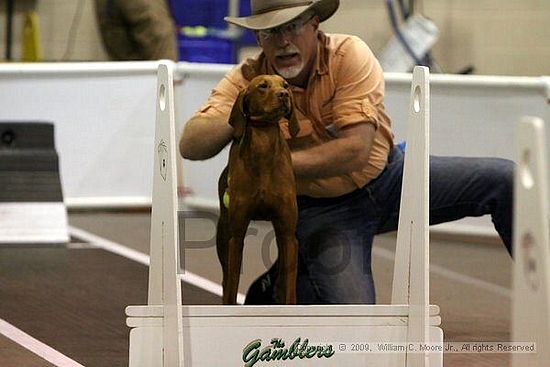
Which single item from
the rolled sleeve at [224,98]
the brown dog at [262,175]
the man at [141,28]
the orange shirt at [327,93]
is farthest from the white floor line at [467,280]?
the man at [141,28]

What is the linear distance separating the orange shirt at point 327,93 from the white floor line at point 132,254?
130 centimetres

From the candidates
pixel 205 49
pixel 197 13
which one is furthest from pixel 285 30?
pixel 197 13

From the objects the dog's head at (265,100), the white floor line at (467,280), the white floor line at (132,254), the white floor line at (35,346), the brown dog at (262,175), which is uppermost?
the dog's head at (265,100)

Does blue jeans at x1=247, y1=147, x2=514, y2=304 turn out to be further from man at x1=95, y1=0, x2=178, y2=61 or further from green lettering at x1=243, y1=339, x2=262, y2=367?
man at x1=95, y1=0, x2=178, y2=61

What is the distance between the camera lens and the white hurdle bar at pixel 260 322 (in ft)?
12.0

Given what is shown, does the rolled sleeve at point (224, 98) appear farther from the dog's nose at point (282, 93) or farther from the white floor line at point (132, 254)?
the white floor line at point (132, 254)

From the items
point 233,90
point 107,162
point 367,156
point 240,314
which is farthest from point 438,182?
point 107,162

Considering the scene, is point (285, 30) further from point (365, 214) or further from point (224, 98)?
point (365, 214)

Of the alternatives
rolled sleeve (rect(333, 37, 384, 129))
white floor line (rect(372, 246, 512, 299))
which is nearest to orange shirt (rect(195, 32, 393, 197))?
rolled sleeve (rect(333, 37, 384, 129))

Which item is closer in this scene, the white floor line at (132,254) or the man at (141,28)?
the white floor line at (132,254)

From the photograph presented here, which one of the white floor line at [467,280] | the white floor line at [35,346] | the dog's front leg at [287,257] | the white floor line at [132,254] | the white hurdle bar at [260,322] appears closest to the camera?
the white hurdle bar at [260,322]

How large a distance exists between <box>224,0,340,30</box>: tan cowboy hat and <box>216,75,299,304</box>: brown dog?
0.91 ft

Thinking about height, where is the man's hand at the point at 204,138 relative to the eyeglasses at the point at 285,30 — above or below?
below

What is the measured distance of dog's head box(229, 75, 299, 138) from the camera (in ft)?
12.5
